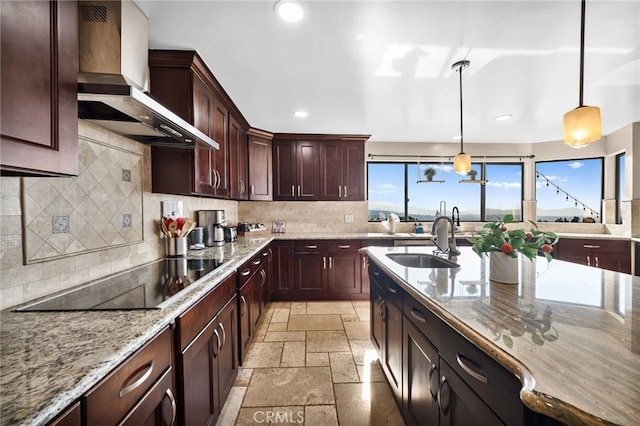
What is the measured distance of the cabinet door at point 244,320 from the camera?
1978mm

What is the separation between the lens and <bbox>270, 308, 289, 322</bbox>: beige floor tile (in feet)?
9.95

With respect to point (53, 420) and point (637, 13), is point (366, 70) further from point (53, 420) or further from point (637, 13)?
point (53, 420)

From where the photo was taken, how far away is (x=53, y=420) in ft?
1.73

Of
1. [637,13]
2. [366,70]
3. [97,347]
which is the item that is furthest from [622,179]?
[97,347]

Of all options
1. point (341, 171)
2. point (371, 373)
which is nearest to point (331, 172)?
point (341, 171)

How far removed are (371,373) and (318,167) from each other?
2.79 meters

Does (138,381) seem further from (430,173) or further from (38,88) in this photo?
(430,173)

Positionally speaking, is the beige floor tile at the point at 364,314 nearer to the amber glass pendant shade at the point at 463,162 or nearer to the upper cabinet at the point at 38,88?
the amber glass pendant shade at the point at 463,162

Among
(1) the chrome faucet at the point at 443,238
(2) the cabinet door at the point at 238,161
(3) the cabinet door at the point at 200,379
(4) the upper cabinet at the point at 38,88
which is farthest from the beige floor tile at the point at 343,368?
(4) the upper cabinet at the point at 38,88

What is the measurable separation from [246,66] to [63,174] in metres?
1.61

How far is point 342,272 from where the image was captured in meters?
3.63

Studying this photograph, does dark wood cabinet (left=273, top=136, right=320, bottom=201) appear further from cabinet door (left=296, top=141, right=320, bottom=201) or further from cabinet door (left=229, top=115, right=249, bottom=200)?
cabinet door (left=229, top=115, right=249, bottom=200)

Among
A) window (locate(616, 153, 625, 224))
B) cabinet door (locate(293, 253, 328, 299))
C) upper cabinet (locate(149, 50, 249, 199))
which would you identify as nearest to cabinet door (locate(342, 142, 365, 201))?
cabinet door (locate(293, 253, 328, 299))

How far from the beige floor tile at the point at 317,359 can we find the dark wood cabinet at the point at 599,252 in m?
3.75
